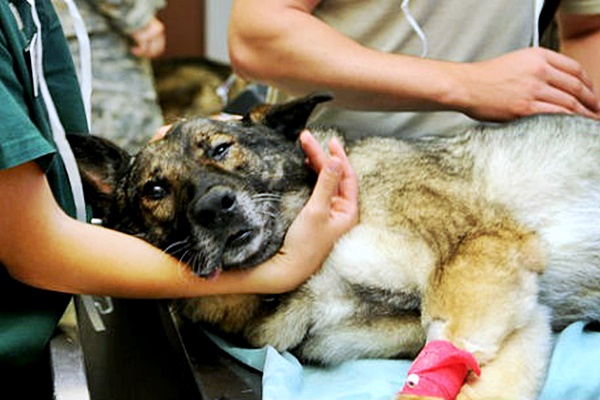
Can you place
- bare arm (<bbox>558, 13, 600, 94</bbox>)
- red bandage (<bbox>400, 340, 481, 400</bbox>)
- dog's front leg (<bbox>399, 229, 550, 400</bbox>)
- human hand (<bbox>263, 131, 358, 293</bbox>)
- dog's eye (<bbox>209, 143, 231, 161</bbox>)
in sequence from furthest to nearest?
bare arm (<bbox>558, 13, 600, 94</bbox>) → dog's eye (<bbox>209, 143, 231, 161</bbox>) → human hand (<bbox>263, 131, 358, 293</bbox>) → dog's front leg (<bbox>399, 229, 550, 400</bbox>) → red bandage (<bbox>400, 340, 481, 400</bbox>)

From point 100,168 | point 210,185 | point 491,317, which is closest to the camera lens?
point 491,317

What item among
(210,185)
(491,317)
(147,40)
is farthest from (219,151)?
(147,40)

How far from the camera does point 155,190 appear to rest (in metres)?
1.38

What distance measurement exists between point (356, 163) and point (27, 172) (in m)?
0.59

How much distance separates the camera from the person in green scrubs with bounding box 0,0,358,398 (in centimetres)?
111

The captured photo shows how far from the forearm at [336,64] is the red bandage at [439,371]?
522mm

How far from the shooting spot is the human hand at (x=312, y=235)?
1.27 m

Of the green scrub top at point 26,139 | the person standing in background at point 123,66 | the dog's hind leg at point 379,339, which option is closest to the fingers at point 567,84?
the dog's hind leg at point 379,339

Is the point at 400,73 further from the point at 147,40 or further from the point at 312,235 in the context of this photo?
the point at 147,40

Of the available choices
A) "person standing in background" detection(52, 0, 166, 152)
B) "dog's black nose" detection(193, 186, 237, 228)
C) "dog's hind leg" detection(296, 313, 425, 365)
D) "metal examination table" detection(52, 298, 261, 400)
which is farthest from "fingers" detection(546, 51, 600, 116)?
"person standing in background" detection(52, 0, 166, 152)

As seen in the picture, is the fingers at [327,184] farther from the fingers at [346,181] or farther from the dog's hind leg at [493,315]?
the dog's hind leg at [493,315]

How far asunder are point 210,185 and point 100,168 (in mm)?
247

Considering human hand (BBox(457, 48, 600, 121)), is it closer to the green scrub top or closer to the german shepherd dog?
the german shepherd dog

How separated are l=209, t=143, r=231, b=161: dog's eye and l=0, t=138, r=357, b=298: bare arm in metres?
0.16
